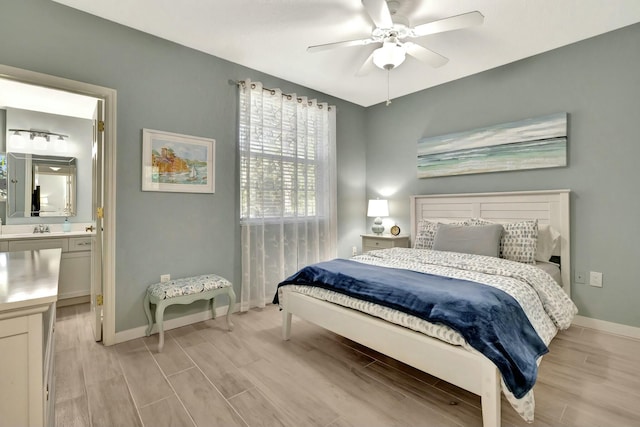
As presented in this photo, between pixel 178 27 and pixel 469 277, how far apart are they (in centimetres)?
305

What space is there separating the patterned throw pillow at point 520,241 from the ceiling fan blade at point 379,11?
2130 millimetres

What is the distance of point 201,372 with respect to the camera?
2.07m

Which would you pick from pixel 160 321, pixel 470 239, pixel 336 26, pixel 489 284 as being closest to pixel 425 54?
pixel 336 26

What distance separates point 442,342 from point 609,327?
2.21 metres

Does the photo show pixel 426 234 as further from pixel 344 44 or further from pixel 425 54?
pixel 344 44

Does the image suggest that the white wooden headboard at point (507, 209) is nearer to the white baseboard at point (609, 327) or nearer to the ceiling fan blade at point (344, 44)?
the white baseboard at point (609, 327)

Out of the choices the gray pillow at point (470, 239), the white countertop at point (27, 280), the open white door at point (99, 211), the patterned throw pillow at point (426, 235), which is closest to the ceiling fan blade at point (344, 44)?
the open white door at point (99, 211)

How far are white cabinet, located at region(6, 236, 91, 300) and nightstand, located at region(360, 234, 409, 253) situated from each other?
3457 millimetres

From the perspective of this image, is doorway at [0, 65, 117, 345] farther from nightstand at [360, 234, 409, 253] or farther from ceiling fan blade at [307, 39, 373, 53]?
nightstand at [360, 234, 409, 253]

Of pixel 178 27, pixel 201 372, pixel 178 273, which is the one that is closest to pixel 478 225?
pixel 201 372

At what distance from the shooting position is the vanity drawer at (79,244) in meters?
3.54

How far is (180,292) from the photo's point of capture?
2.49m

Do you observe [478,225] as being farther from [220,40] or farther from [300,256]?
[220,40]

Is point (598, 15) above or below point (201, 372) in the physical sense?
above
